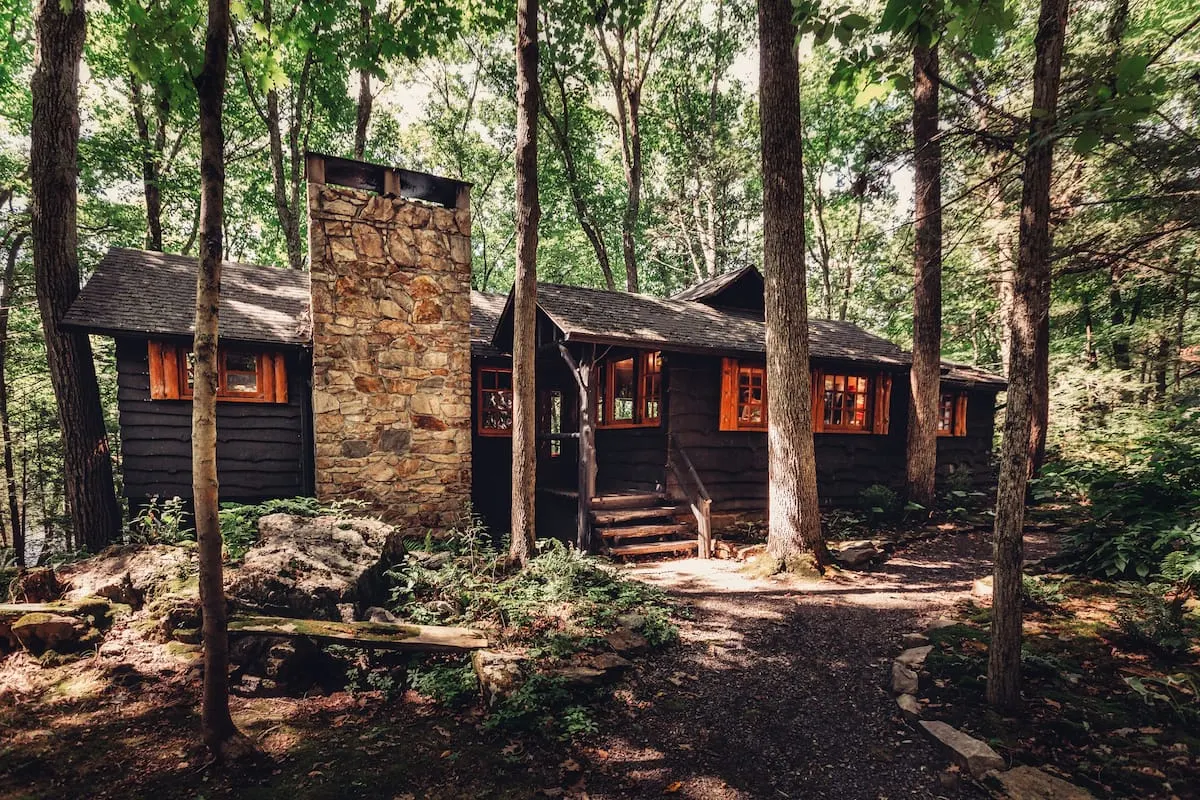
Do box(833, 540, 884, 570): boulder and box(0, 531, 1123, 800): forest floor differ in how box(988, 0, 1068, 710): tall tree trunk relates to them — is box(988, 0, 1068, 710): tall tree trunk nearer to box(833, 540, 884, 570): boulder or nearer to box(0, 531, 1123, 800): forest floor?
box(0, 531, 1123, 800): forest floor

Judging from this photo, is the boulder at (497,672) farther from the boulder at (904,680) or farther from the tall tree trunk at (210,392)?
the boulder at (904,680)

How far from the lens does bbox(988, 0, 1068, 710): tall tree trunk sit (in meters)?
3.18

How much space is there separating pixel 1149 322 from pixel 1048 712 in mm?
13649

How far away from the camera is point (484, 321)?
12.2m

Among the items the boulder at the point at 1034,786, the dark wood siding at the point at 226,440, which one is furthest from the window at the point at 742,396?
the dark wood siding at the point at 226,440

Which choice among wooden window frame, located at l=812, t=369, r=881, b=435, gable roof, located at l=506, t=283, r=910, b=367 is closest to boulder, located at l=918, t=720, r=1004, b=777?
gable roof, located at l=506, t=283, r=910, b=367

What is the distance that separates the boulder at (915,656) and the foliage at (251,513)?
7096 mm

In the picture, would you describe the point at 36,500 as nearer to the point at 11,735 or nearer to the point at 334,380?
the point at 334,380

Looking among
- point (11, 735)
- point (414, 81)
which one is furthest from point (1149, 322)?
point (414, 81)

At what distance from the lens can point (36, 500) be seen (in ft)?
48.5

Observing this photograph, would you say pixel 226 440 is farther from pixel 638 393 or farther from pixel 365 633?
pixel 638 393

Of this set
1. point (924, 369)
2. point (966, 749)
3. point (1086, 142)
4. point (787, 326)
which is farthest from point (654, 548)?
point (1086, 142)

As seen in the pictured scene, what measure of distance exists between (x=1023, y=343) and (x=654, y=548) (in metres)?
6.61

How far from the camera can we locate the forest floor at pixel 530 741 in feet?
10.1
